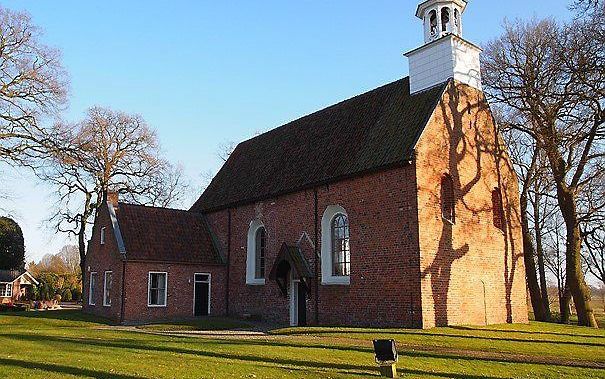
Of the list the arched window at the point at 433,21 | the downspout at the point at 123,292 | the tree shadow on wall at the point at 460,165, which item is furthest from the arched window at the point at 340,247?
the downspout at the point at 123,292

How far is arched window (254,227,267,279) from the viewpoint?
90.4ft

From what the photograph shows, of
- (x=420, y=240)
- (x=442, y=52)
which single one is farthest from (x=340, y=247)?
(x=442, y=52)

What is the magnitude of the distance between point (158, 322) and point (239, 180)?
Answer: 9.28 m

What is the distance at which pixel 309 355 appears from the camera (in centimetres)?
1286

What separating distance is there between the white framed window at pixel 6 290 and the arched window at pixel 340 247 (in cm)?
5064

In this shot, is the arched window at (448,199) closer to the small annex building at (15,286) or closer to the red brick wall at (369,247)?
the red brick wall at (369,247)

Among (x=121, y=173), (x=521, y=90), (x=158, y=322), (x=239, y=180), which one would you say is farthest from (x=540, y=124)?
(x=121, y=173)

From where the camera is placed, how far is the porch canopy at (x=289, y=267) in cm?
2262

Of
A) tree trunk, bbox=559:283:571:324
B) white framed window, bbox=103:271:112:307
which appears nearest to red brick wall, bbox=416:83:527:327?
tree trunk, bbox=559:283:571:324

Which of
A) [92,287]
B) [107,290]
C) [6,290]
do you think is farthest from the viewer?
[6,290]

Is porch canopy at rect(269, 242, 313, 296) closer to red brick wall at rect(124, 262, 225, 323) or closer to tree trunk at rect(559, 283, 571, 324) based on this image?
red brick wall at rect(124, 262, 225, 323)

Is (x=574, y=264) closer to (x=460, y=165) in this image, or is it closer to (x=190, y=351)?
(x=460, y=165)

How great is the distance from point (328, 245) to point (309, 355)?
9.85 m

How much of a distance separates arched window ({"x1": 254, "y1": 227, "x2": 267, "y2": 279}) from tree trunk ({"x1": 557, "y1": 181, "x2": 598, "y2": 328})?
14.5m
